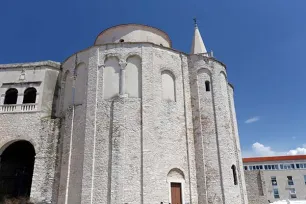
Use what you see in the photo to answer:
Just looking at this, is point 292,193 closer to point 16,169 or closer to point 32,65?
point 16,169

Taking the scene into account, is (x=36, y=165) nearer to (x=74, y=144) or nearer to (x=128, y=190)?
(x=74, y=144)

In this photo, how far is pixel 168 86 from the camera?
67.5 ft

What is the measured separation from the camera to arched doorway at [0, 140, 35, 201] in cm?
2100

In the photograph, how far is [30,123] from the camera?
795 inches

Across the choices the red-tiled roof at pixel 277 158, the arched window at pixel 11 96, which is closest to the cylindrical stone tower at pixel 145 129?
the arched window at pixel 11 96

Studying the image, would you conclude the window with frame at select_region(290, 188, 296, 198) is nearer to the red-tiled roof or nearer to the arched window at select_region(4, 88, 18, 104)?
the red-tiled roof

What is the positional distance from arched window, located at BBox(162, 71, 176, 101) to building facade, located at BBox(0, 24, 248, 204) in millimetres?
72

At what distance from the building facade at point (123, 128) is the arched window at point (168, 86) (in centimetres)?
7

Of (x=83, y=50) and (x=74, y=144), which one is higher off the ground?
(x=83, y=50)

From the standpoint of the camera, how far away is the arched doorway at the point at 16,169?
68.9 feet

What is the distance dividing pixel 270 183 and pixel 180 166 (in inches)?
1326

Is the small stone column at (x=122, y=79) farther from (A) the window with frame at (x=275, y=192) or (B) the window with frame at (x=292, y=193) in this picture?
(B) the window with frame at (x=292, y=193)

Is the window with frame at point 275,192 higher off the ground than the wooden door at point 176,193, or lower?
higher

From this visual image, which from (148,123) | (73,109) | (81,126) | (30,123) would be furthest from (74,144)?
(148,123)
